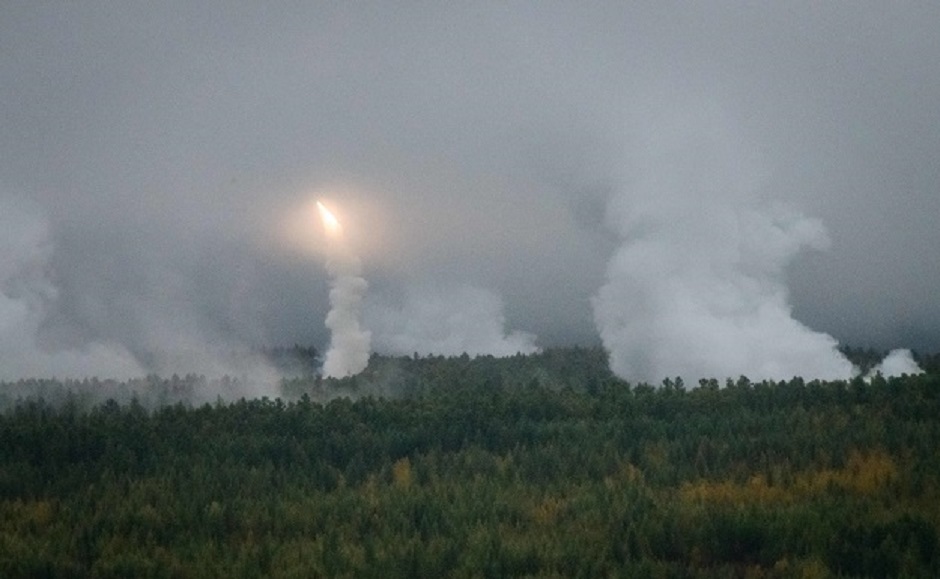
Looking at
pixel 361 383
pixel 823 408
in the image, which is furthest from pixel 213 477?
pixel 361 383

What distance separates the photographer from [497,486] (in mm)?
42156

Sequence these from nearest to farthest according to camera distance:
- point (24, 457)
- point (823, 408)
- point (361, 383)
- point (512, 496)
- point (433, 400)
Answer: point (512, 496)
point (24, 457)
point (823, 408)
point (433, 400)
point (361, 383)

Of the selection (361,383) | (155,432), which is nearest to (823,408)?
(155,432)

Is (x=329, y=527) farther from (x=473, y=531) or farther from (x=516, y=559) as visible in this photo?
(x=516, y=559)

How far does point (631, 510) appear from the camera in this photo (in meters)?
34.0

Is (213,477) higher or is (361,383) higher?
(361,383)

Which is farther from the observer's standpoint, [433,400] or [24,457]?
[433,400]

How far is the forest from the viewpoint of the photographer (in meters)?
28.6

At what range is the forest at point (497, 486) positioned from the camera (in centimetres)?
2859

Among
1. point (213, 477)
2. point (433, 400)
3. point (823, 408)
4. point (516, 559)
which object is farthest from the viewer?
point (433, 400)

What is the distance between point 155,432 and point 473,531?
36.2 metres

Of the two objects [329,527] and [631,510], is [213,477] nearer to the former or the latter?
[329,527]

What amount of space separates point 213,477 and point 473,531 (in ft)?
60.1

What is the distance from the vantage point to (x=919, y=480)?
120ft
